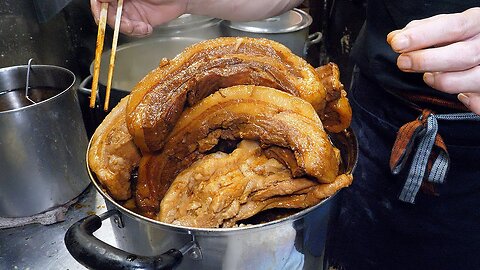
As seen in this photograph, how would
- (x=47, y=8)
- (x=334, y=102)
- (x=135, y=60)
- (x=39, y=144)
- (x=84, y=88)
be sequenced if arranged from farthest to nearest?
(x=135, y=60), (x=47, y=8), (x=84, y=88), (x=39, y=144), (x=334, y=102)

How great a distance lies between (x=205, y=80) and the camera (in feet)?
2.72

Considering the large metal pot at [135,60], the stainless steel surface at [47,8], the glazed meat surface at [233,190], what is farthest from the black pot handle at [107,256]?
the stainless steel surface at [47,8]

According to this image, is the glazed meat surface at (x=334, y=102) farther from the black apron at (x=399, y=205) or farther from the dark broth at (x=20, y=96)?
the dark broth at (x=20, y=96)

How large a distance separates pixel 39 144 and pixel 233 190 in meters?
0.70

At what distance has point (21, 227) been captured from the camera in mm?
1270

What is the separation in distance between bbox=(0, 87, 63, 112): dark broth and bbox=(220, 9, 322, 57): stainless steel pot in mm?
831

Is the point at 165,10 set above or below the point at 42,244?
above

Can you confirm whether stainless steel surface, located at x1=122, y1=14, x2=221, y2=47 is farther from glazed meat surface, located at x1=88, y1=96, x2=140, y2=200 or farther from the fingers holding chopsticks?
glazed meat surface, located at x1=88, y1=96, x2=140, y2=200

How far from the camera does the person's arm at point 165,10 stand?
3.53 feet

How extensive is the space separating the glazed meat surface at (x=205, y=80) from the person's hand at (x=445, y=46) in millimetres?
216

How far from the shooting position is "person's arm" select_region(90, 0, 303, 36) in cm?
108

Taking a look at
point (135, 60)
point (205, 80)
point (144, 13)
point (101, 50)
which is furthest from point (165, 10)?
point (135, 60)

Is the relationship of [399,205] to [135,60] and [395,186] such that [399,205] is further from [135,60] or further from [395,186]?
[135,60]

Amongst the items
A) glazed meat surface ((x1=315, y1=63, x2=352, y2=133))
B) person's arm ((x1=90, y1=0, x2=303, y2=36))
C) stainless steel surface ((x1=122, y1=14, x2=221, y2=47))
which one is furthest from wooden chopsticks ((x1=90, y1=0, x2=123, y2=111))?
stainless steel surface ((x1=122, y1=14, x2=221, y2=47))
